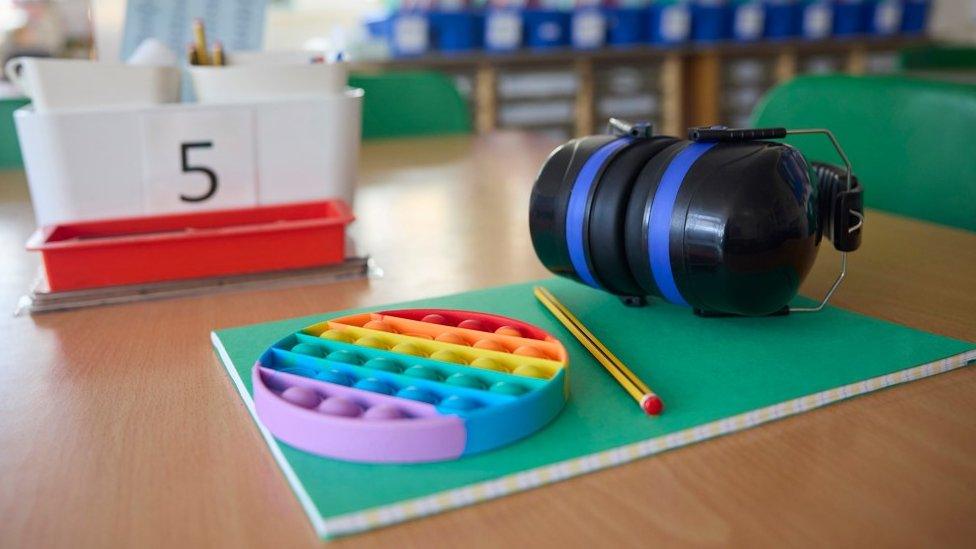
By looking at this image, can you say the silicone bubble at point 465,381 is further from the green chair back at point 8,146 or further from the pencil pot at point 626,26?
the pencil pot at point 626,26

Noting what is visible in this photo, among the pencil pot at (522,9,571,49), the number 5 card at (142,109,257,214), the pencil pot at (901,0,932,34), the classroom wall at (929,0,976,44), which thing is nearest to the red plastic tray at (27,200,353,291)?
the number 5 card at (142,109,257,214)

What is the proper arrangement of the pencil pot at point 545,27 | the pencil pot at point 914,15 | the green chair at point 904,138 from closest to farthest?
the green chair at point 904,138
the pencil pot at point 545,27
the pencil pot at point 914,15

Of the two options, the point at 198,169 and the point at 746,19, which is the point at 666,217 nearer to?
the point at 198,169

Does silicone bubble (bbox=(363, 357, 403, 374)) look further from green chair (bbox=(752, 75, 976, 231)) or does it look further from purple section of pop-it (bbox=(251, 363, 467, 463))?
green chair (bbox=(752, 75, 976, 231))

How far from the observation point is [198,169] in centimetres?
76

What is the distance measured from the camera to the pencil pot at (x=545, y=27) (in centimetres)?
354

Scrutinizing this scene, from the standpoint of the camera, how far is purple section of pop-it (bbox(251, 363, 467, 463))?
38 cm

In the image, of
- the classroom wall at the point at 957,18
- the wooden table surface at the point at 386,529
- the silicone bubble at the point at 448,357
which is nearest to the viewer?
the wooden table surface at the point at 386,529

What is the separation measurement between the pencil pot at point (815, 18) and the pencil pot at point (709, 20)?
38cm

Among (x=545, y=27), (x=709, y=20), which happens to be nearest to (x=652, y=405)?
(x=545, y=27)

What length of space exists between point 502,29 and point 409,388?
10.6 feet

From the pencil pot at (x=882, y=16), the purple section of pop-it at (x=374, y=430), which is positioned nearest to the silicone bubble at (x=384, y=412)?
the purple section of pop-it at (x=374, y=430)

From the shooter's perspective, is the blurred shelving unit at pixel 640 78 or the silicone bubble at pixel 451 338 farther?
the blurred shelving unit at pixel 640 78

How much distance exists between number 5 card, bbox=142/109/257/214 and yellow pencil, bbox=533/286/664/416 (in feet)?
1.03
